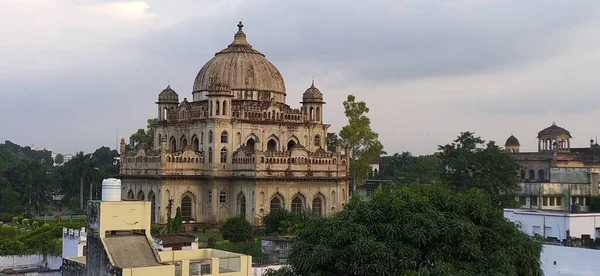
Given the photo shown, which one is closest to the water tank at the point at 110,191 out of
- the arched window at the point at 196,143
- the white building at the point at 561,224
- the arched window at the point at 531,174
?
the white building at the point at 561,224

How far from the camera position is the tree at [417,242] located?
16.9 meters

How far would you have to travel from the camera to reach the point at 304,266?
1789 cm

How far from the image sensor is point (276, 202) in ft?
154

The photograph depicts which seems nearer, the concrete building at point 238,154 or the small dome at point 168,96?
the concrete building at point 238,154

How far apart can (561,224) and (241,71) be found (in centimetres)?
2694

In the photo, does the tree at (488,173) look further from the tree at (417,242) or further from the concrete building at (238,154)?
the tree at (417,242)

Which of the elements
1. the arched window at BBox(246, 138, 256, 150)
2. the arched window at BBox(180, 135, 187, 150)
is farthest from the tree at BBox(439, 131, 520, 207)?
the arched window at BBox(180, 135, 187, 150)

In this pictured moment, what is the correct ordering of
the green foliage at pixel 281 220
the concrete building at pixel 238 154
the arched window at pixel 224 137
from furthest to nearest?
the arched window at pixel 224 137 → the concrete building at pixel 238 154 → the green foliage at pixel 281 220

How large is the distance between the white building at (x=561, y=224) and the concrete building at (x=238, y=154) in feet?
64.6

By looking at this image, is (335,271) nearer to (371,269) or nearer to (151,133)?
(371,269)

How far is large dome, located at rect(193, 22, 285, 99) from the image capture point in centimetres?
4969

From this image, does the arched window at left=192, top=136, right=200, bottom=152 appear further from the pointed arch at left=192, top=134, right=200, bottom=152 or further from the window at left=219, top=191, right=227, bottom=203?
the window at left=219, top=191, right=227, bottom=203

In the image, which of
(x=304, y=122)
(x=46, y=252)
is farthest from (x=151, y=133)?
(x=46, y=252)

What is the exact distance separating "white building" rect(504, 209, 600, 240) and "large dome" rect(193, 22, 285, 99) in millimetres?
24403
